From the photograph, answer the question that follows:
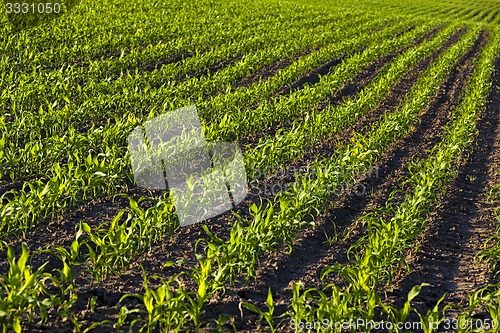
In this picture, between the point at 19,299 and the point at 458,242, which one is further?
the point at 458,242

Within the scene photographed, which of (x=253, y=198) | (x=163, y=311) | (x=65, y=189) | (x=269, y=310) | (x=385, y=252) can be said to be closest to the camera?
(x=163, y=311)

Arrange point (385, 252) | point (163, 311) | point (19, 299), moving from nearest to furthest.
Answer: point (19, 299)
point (163, 311)
point (385, 252)

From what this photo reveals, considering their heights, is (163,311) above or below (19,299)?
below

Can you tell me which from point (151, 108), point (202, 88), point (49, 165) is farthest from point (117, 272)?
point (202, 88)

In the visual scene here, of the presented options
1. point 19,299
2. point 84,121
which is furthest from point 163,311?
point 84,121

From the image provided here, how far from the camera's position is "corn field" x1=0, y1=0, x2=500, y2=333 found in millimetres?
4129

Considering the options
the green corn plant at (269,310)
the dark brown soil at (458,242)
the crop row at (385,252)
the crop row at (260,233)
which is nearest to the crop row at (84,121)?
the crop row at (260,233)

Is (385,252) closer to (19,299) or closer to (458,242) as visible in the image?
(458,242)

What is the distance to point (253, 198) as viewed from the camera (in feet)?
21.1

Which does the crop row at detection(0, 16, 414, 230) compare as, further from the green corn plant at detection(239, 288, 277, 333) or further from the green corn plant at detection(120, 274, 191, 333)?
the green corn plant at detection(239, 288, 277, 333)

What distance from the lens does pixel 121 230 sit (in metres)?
4.59

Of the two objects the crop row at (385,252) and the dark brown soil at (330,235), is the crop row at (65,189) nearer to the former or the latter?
the dark brown soil at (330,235)

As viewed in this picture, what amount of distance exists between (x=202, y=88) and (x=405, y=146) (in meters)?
3.93

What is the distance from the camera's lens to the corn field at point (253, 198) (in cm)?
413
